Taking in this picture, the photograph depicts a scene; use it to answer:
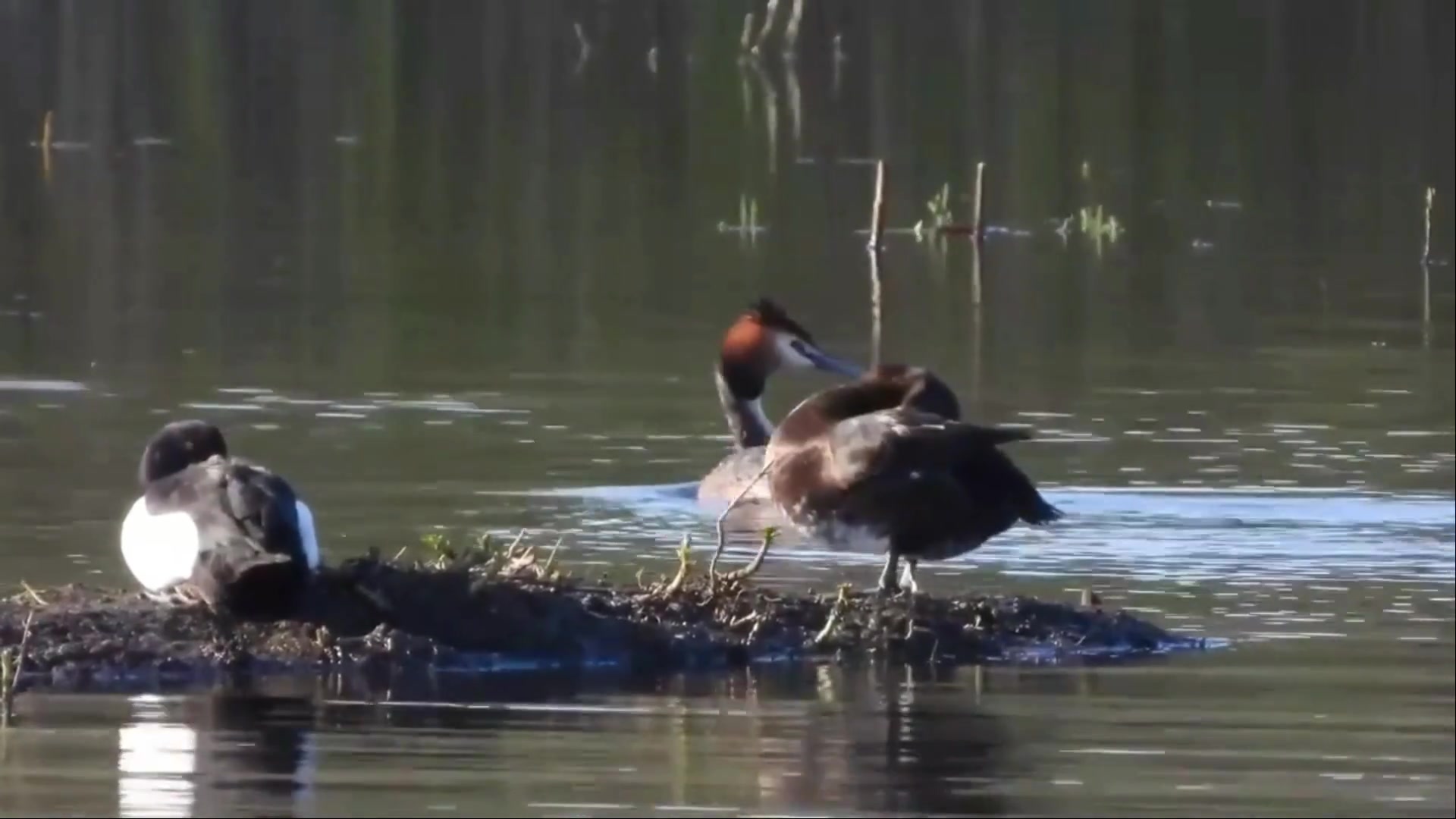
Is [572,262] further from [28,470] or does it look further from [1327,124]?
[1327,124]

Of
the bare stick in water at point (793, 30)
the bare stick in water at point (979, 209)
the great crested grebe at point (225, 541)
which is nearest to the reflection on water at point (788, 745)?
the great crested grebe at point (225, 541)

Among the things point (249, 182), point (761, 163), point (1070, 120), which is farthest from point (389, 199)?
point (1070, 120)

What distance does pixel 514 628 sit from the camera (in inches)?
512

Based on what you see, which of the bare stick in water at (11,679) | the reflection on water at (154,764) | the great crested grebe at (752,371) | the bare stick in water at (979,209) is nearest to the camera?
the reflection on water at (154,764)

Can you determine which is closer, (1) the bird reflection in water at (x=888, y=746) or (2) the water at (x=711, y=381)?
(1) the bird reflection in water at (x=888, y=746)

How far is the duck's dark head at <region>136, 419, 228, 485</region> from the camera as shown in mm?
13469

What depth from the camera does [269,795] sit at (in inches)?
424

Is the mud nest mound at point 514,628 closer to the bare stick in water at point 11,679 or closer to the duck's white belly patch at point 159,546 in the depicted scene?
the bare stick in water at point 11,679

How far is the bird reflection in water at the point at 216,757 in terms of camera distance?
34.9ft

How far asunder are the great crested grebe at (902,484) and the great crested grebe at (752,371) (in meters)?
3.37

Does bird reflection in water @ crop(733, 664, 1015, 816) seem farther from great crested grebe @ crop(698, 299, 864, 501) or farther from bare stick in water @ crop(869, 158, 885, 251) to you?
bare stick in water @ crop(869, 158, 885, 251)

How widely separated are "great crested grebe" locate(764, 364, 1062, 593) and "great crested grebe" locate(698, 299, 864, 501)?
337cm

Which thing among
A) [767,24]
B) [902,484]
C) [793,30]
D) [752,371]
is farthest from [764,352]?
[793,30]

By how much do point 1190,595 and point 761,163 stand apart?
30.8 metres
